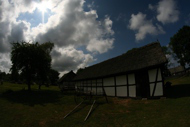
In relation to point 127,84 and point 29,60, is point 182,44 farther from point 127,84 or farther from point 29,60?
point 29,60

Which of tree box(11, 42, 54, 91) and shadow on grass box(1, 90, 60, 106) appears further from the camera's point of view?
tree box(11, 42, 54, 91)

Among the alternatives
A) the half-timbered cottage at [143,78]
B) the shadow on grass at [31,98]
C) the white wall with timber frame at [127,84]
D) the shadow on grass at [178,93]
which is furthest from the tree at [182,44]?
the shadow on grass at [31,98]

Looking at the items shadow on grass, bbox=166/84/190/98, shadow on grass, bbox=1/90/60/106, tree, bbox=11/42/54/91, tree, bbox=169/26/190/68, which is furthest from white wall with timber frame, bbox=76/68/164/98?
tree, bbox=169/26/190/68

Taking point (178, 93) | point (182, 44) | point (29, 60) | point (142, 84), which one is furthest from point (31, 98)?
point (182, 44)

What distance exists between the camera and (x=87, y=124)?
6977 mm

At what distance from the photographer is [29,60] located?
22.4m

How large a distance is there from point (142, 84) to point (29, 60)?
68.0 feet

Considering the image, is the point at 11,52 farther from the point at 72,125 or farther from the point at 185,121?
the point at 185,121

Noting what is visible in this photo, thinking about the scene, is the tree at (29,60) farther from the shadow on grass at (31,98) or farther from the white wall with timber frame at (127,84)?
the white wall with timber frame at (127,84)

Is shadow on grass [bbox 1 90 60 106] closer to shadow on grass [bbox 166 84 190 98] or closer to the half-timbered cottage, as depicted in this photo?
the half-timbered cottage

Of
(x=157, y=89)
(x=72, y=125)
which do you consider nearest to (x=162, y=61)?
(x=157, y=89)

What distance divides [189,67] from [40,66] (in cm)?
4271

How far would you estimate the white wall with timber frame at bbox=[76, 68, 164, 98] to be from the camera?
11094 mm

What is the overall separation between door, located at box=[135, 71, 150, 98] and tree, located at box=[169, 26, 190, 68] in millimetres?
31779
